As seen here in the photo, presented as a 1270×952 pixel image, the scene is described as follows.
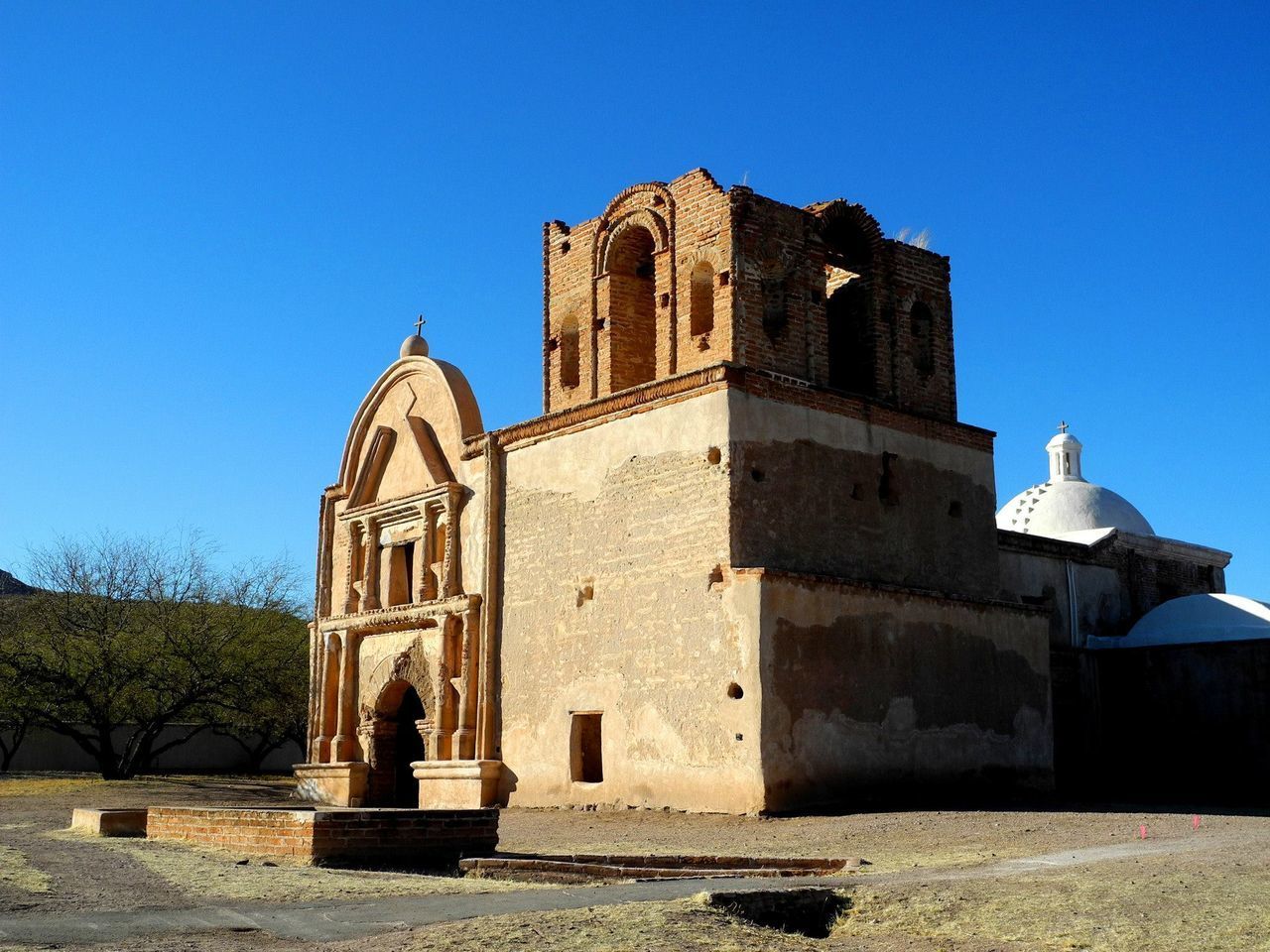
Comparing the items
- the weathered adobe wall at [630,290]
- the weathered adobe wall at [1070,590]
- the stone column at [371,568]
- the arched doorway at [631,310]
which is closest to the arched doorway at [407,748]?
the stone column at [371,568]

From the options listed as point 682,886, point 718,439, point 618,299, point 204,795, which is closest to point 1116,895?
point 682,886

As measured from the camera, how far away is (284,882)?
7953 mm

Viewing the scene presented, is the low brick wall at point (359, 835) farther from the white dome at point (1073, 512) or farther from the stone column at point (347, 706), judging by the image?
the white dome at point (1073, 512)

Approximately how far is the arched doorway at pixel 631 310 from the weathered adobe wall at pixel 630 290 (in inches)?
1.0

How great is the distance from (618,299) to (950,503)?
4923 millimetres

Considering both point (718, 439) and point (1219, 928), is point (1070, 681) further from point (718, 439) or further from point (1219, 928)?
point (1219, 928)

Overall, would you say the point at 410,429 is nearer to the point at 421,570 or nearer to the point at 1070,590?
the point at 421,570

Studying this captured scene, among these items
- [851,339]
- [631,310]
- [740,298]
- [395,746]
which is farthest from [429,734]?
[851,339]

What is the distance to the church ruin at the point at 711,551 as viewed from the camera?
14320mm

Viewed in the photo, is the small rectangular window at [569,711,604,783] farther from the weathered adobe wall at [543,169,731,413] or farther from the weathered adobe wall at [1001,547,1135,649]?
the weathered adobe wall at [1001,547,1135,649]

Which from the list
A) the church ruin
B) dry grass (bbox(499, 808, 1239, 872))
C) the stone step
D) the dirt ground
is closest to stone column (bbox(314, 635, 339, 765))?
the church ruin

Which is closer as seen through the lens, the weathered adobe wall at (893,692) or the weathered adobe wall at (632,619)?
the weathered adobe wall at (893,692)

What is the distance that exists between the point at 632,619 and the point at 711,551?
1.46 metres

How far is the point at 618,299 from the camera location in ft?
56.1
